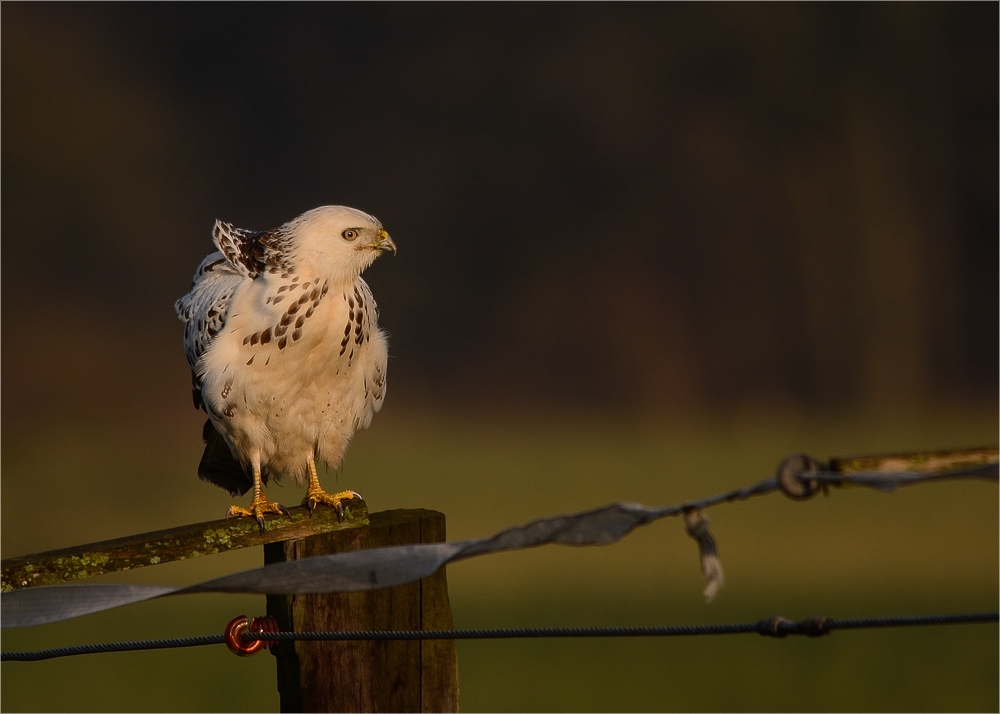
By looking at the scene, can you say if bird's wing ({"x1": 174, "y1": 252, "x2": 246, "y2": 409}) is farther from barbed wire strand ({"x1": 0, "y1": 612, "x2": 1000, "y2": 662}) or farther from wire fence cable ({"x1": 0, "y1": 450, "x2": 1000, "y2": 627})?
wire fence cable ({"x1": 0, "y1": 450, "x2": 1000, "y2": 627})

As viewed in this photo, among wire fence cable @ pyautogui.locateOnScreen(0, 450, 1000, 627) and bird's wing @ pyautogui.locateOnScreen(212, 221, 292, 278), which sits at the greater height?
bird's wing @ pyautogui.locateOnScreen(212, 221, 292, 278)

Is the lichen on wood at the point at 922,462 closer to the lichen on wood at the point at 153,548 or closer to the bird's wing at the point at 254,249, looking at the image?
the lichen on wood at the point at 153,548

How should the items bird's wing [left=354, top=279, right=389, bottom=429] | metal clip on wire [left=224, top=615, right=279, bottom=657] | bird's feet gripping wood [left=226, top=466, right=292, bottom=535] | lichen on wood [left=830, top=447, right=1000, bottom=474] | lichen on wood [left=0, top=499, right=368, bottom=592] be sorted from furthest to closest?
bird's wing [left=354, top=279, right=389, bottom=429] < bird's feet gripping wood [left=226, top=466, right=292, bottom=535] < metal clip on wire [left=224, top=615, right=279, bottom=657] < lichen on wood [left=0, top=499, right=368, bottom=592] < lichen on wood [left=830, top=447, right=1000, bottom=474]

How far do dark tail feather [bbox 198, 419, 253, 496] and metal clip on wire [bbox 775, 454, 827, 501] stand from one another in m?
2.32

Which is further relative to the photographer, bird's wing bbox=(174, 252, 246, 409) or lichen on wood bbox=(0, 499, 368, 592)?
bird's wing bbox=(174, 252, 246, 409)

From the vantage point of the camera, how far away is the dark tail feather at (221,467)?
3.54 meters

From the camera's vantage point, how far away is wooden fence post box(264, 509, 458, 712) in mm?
2006

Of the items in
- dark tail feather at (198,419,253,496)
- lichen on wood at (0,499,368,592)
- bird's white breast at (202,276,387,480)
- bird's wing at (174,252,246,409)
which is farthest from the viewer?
dark tail feather at (198,419,253,496)

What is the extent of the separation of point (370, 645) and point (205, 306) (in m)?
1.42

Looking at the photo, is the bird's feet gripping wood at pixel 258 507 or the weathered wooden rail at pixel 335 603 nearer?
the weathered wooden rail at pixel 335 603

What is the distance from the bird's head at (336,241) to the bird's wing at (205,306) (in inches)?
8.0

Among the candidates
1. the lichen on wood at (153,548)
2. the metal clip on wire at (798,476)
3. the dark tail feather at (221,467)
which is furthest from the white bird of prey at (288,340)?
the metal clip on wire at (798,476)

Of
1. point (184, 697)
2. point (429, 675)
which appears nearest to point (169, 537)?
point (429, 675)

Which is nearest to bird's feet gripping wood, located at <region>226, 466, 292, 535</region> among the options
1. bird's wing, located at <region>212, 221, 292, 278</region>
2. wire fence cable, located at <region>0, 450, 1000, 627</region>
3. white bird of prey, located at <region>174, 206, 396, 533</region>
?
white bird of prey, located at <region>174, 206, 396, 533</region>
